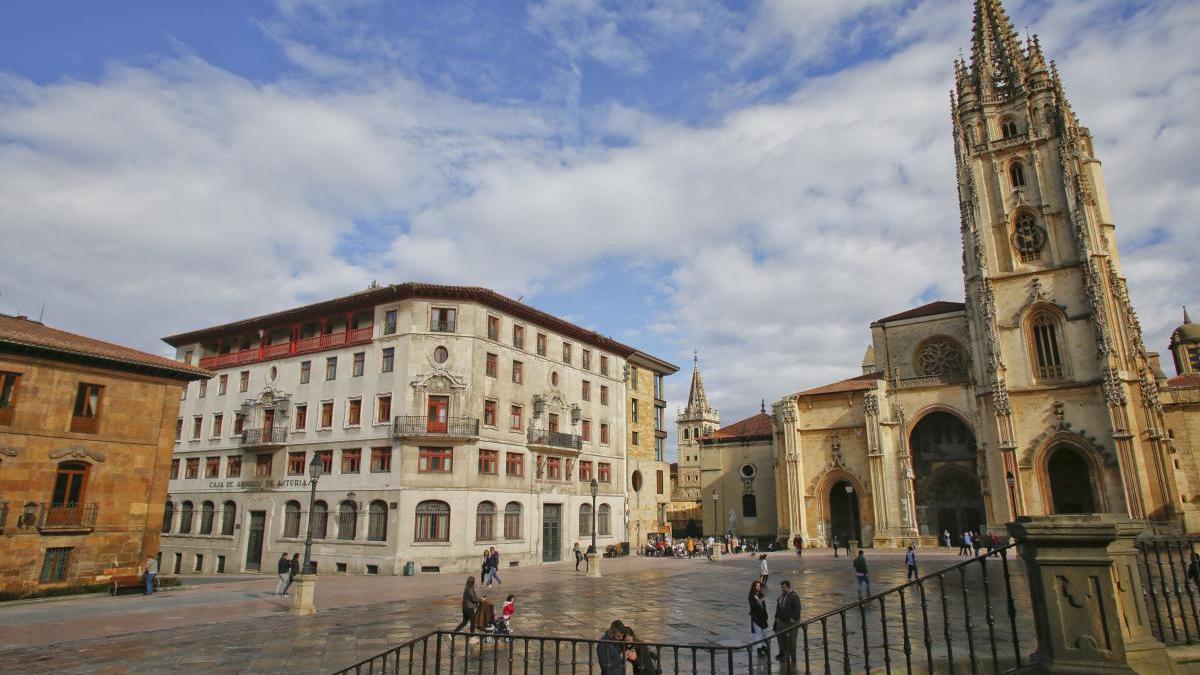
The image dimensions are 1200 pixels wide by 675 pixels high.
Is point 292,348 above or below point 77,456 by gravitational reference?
above

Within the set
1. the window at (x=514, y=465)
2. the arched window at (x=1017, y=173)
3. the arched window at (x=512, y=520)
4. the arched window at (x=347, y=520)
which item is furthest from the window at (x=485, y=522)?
the arched window at (x=1017, y=173)

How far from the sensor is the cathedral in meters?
37.8

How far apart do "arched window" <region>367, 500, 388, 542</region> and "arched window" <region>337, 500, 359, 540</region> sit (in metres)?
0.90

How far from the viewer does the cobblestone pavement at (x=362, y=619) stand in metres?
12.3

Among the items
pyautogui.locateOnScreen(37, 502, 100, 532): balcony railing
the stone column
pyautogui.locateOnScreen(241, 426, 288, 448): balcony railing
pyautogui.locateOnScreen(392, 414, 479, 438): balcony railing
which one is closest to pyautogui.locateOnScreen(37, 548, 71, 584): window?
pyautogui.locateOnScreen(37, 502, 100, 532): balcony railing

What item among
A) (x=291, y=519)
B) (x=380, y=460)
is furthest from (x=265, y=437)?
(x=380, y=460)

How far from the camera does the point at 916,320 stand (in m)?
48.3

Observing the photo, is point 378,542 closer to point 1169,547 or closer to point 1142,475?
point 1169,547

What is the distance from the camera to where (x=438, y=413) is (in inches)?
1281

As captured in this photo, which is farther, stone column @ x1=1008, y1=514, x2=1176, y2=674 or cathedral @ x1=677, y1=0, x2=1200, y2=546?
cathedral @ x1=677, y1=0, x2=1200, y2=546

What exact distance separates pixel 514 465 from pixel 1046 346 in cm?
3354

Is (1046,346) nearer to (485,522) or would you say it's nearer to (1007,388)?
(1007,388)

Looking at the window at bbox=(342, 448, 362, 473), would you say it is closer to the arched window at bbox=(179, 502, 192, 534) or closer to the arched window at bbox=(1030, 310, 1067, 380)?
the arched window at bbox=(179, 502, 192, 534)

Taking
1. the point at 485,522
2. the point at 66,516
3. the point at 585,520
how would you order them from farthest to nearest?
the point at 585,520, the point at 485,522, the point at 66,516
